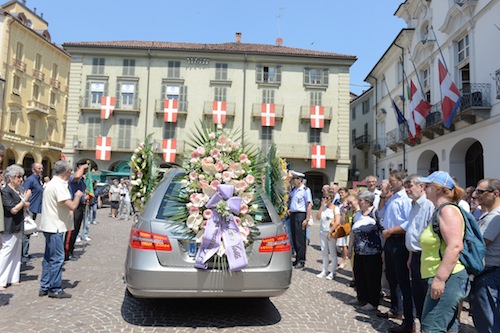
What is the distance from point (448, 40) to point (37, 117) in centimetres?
3756

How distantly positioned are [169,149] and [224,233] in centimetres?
2843

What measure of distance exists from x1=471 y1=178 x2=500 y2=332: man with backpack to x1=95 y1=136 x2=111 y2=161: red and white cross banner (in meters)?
31.6

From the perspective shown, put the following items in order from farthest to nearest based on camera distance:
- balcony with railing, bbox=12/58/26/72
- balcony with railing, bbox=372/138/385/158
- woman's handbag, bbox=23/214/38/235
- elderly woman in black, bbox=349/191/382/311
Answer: balcony with railing, bbox=12/58/26/72 → balcony with railing, bbox=372/138/385/158 → woman's handbag, bbox=23/214/38/235 → elderly woman in black, bbox=349/191/382/311

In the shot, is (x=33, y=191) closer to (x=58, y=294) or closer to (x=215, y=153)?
(x=58, y=294)

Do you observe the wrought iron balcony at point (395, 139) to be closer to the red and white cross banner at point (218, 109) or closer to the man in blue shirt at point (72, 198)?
the red and white cross banner at point (218, 109)

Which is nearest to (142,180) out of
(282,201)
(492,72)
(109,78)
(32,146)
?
(282,201)

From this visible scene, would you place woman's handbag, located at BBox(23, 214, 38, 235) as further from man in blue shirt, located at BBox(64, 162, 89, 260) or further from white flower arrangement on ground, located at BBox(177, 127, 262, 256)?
white flower arrangement on ground, located at BBox(177, 127, 262, 256)

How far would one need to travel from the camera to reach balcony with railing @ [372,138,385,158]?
3013 centimetres

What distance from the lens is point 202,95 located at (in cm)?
3266

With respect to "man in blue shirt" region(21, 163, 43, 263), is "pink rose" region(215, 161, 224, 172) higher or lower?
higher

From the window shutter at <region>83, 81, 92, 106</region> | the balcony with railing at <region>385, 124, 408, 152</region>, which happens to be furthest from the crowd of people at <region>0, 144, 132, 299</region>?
the window shutter at <region>83, 81, 92, 106</region>

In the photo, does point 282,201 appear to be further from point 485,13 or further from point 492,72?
point 485,13

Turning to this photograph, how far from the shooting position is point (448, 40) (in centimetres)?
1903

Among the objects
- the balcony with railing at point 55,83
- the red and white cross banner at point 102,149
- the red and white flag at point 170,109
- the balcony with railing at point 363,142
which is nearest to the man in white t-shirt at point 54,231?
the red and white flag at point 170,109
